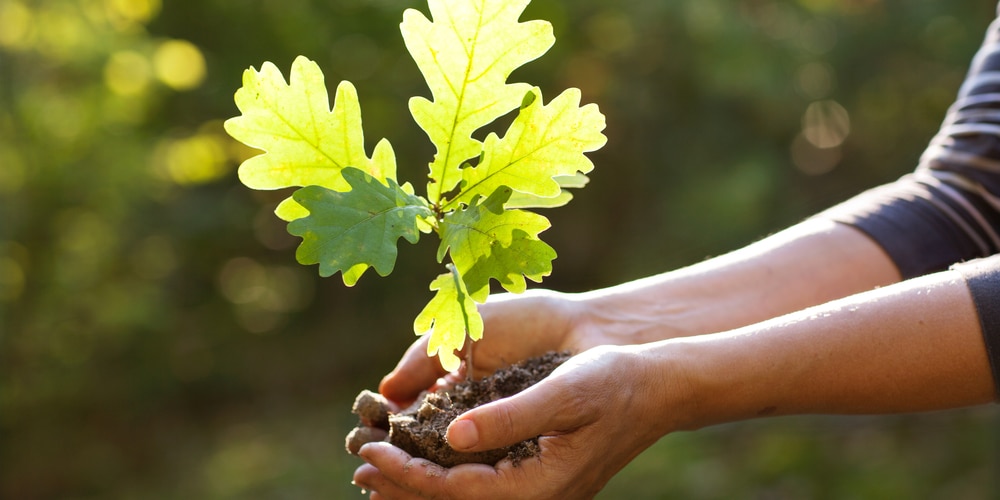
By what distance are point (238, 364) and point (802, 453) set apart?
3.81 meters

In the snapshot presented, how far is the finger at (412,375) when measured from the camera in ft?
6.41

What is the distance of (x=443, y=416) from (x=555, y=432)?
8.6 inches

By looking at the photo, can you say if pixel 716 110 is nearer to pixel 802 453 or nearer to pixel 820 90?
pixel 820 90

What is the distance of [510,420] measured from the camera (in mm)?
1420

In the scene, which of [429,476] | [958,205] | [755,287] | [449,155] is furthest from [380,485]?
[958,205]

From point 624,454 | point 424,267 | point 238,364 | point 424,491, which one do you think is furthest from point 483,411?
point 238,364

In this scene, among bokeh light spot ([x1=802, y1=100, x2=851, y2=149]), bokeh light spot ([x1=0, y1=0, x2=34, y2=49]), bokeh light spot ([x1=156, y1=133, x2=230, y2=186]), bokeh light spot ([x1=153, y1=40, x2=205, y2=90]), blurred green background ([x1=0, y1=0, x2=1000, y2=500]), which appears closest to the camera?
bokeh light spot ([x1=0, y1=0, x2=34, y2=49])

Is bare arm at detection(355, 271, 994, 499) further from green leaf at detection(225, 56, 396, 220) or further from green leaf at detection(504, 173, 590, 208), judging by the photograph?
green leaf at detection(225, 56, 396, 220)

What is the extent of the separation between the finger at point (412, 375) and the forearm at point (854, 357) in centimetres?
58

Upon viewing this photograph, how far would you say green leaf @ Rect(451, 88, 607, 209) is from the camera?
1.57 m

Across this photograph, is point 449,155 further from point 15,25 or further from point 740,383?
point 15,25

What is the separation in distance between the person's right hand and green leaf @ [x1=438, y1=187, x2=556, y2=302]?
1.21 ft

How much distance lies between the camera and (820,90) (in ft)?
17.4

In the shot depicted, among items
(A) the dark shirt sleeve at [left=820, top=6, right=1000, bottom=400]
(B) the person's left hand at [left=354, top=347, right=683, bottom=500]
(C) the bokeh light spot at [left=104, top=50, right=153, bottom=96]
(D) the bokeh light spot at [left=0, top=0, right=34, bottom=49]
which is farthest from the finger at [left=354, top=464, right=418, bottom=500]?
(D) the bokeh light spot at [left=0, top=0, right=34, bottom=49]
